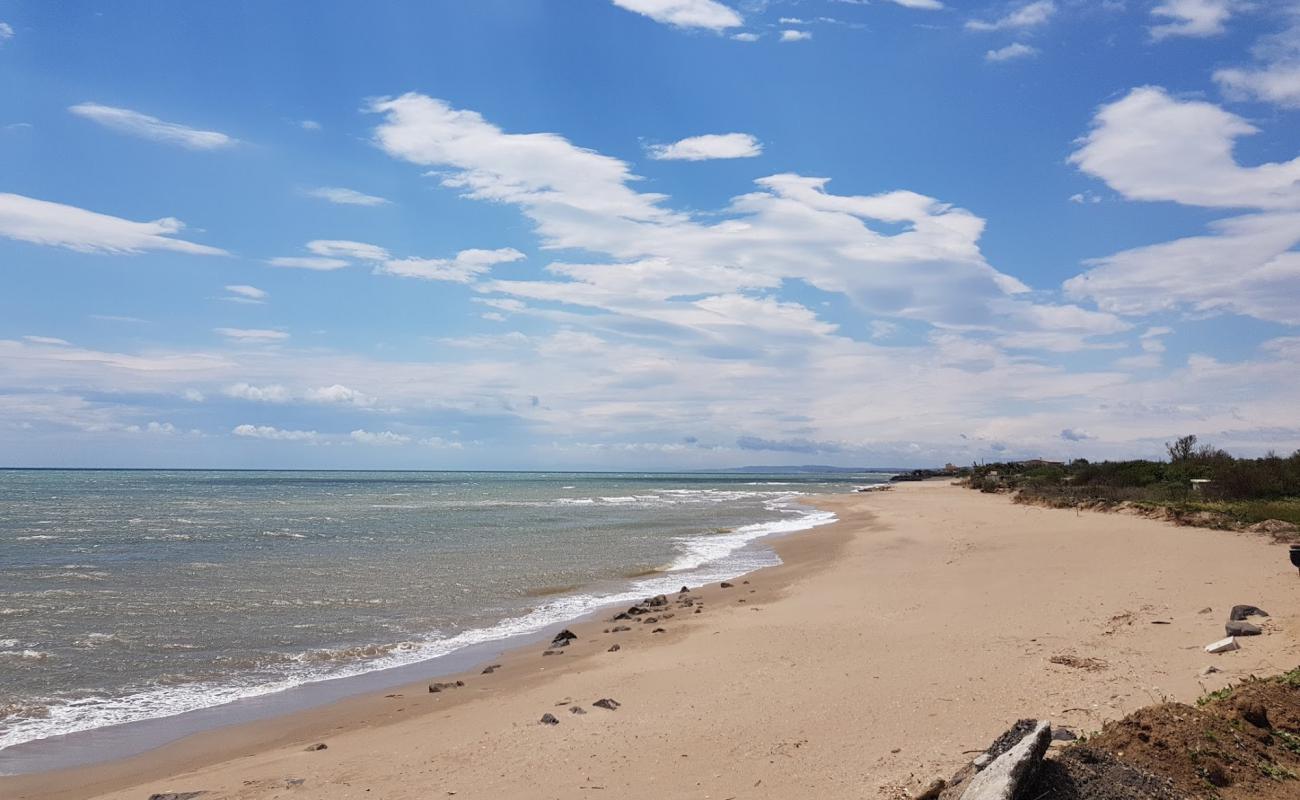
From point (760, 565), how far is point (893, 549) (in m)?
4.09

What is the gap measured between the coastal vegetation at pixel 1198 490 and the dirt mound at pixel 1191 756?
16.9 m

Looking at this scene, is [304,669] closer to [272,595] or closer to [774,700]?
[272,595]

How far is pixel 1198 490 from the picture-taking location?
3003cm

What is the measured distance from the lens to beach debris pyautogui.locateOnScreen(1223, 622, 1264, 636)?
910 cm

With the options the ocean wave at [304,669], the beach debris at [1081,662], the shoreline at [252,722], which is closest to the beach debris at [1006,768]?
the beach debris at [1081,662]

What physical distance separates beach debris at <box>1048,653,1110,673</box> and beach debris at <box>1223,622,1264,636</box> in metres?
1.98

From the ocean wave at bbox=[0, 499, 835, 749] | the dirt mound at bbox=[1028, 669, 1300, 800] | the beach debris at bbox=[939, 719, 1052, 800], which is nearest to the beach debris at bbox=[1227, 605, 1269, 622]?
the dirt mound at bbox=[1028, 669, 1300, 800]

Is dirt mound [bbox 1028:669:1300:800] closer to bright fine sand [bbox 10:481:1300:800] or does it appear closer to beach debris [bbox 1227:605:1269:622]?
bright fine sand [bbox 10:481:1300:800]

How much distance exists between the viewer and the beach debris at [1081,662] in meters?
8.27

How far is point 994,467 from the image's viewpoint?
81.8 metres

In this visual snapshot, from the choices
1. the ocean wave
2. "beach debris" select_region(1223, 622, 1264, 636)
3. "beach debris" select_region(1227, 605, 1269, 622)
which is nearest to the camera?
"beach debris" select_region(1223, 622, 1264, 636)

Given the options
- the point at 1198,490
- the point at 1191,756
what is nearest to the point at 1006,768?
the point at 1191,756

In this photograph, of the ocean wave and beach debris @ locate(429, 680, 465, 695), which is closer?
the ocean wave

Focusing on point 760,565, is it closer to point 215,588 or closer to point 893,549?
point 893,549
